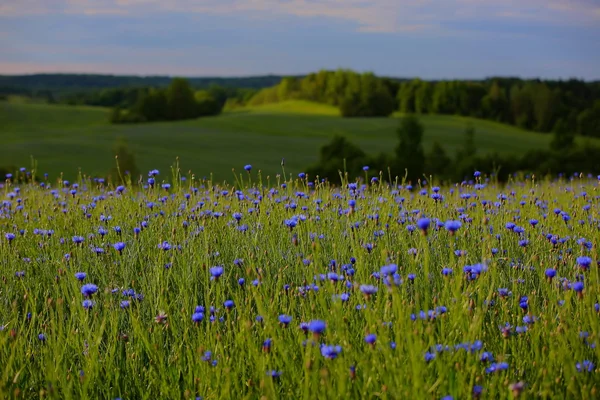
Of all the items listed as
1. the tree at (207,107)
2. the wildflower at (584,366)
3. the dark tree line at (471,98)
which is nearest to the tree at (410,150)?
the wildflower at (584,366)

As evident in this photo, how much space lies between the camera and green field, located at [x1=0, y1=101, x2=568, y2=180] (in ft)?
133

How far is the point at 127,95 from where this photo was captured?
9462 centimetres

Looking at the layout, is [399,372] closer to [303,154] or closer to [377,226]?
[377,226]

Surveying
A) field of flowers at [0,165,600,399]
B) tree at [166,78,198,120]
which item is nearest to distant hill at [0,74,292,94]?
tree at [166,78,198,120]

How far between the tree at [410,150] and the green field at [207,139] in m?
9.03

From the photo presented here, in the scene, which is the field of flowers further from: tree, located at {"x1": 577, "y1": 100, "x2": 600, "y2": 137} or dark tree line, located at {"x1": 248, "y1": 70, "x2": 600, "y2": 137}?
tree, located at {"x1": 577, "y1": 100, "x2": 600, "y2": 137}

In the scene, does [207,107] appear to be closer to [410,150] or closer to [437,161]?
[410,150]

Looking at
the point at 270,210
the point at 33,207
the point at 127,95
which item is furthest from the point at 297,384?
the point at 127,95

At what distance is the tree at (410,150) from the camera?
29.9 meters

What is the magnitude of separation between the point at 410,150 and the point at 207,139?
2294cm

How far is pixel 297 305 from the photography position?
3775 mm

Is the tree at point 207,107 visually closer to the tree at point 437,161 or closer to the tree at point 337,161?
the tree at point 337,161

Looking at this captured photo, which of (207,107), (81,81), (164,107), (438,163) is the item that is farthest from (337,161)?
(81,81)

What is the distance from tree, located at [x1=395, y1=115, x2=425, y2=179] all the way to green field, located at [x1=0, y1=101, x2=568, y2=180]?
903 centimetres
